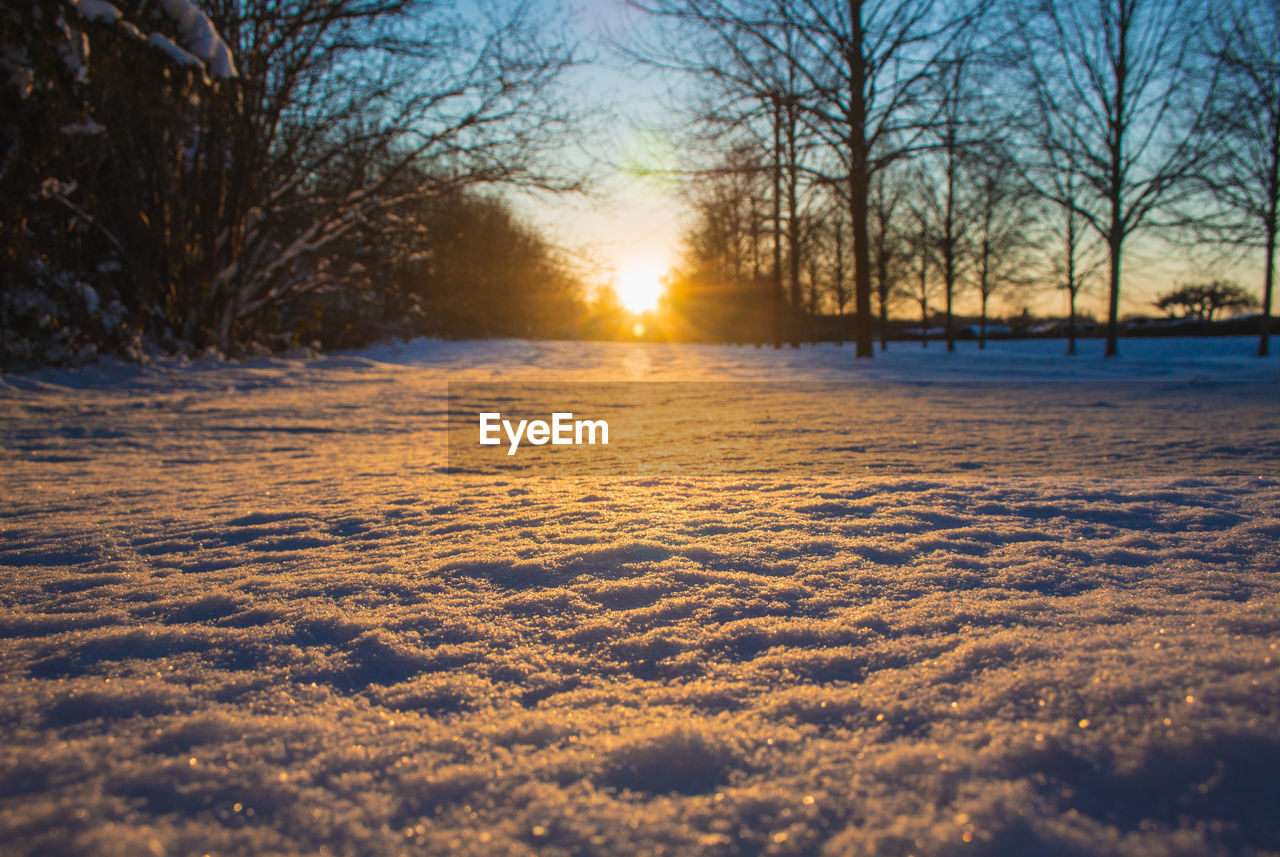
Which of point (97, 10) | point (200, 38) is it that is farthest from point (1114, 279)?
point (97, 10)

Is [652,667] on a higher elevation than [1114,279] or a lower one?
lower

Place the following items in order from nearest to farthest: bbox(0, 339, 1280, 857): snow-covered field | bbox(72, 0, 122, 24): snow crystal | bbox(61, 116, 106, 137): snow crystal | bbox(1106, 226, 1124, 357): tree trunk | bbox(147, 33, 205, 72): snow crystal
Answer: bbox(0, 339, 1280, 857): snow-covered field, bbox(72, 0, 122, 24): snow crystal, bbox(61, 116, 106, 137): snow crystal, bbox(147, 33, 205, 72): snow crystal, bbox(1106, 226, 1124, 357): tree trunk

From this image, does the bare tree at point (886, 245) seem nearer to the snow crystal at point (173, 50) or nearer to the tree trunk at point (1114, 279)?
the tree trunk at point (1114, 279)

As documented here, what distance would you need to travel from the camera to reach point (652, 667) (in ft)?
3.77

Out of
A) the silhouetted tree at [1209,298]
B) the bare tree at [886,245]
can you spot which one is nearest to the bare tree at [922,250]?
the bare tree at [886,245]

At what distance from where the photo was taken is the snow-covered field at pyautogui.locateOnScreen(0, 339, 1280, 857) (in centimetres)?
75

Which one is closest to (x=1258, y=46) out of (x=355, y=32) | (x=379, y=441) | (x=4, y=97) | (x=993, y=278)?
(x=993, y=278)

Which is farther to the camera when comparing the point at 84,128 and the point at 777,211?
the point at 777,211

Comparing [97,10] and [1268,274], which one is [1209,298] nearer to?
[1268,274]

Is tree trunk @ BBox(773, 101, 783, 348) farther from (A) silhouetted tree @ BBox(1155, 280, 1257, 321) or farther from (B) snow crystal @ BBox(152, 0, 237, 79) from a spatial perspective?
(A) silhouetted tree @ BBox(1155, 280, 1257, 321)

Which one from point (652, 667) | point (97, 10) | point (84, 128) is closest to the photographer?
point (652, 667)

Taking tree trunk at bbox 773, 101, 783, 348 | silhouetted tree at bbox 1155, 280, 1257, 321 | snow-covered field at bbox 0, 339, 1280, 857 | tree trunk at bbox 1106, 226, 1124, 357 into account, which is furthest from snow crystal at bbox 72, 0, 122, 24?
silhouetted tree at bbox 1155, 280, 1257, 321

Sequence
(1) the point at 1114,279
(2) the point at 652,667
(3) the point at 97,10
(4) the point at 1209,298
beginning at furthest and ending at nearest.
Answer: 1. (4) the point at 1209,298
2. (1) the point at 1114,279
3. (3) the point at 97,10
4. (2) the point at 652,667

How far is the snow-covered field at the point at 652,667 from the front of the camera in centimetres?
75
